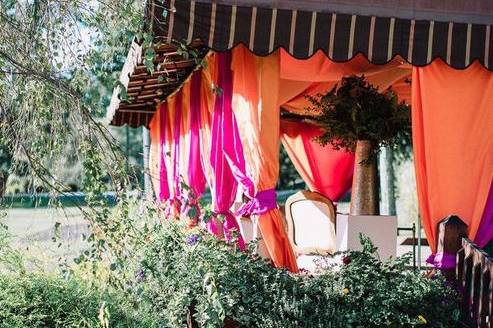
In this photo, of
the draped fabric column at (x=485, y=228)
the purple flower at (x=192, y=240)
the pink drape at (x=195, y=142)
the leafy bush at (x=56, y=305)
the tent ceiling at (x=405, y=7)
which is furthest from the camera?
the pink drape at (x=195, y=142)

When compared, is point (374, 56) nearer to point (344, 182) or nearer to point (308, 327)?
point (308, 327)

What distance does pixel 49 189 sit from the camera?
3.98 m

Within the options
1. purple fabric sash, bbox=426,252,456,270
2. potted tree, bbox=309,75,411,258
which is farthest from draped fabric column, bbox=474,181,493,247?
potted tree, bbox=309,75,411,258

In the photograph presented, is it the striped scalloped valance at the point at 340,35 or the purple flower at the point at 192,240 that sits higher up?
the striped scalloped valance at the point at 340,35

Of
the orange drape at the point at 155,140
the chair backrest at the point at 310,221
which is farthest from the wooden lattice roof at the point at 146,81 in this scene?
the chair backrest at the point at 310,221

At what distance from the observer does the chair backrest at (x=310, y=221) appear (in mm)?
9031

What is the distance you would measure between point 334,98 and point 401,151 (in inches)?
419

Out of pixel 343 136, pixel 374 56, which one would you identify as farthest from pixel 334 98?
pixel 374 56

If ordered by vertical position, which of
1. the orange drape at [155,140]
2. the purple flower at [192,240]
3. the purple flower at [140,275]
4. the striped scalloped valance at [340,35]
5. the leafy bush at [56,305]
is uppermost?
the striped scalloped valance at [340,35]

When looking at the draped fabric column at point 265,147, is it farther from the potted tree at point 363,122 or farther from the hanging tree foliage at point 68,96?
the potted tree at point 363,122

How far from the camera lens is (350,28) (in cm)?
551

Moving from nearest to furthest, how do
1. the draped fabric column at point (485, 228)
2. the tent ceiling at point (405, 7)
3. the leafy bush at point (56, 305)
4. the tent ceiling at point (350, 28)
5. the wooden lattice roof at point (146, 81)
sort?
1. the leafy bush at point (56, 305)
2. the tent ceiling at point (350, 28)
3. the tent ceiling at point (405, 7)
4. the draped fabric column at point (485, 228)
5. the wooden lattice roof at point (146, 81)

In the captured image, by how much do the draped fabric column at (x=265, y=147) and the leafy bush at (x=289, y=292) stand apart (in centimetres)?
61

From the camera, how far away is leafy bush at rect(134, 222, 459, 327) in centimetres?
468
